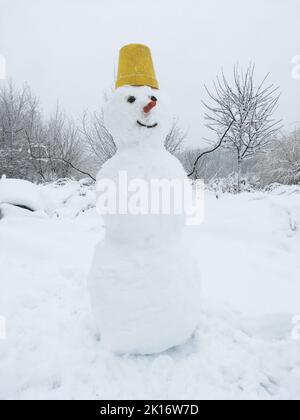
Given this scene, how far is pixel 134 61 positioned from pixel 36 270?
283 centimetres

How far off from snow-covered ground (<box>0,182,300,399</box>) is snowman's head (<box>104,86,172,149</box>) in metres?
1.54

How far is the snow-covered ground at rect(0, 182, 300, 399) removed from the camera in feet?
5.58

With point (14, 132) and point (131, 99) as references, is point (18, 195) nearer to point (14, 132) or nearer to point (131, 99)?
point (131, 99)

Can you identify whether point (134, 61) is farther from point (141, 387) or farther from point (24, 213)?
point (24, 213)

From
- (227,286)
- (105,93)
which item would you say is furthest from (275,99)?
(227,286)

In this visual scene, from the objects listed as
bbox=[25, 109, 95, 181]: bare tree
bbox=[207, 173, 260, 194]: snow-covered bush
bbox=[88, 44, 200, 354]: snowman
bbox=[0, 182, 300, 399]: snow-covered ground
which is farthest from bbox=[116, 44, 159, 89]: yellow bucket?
bbox=[25, 109, 95, 181]: bare tree

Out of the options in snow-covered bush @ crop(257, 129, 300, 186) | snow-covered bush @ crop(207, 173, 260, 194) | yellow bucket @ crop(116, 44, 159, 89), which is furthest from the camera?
snow-covered bush @ crop(257, 129, 300, 186)

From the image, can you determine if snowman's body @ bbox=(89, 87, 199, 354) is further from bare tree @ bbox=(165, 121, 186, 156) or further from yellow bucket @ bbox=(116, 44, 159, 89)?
bare tree @ bbox=(165, 121, 186, 156)

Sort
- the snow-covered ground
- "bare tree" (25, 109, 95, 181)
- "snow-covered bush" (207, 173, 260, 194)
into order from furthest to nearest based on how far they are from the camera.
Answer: "bare tree" (25, 109, 95, 181)
"snow-covered bush" (207, 173, 260, 194)
the snow-covered ground

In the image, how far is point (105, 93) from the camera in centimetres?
1135

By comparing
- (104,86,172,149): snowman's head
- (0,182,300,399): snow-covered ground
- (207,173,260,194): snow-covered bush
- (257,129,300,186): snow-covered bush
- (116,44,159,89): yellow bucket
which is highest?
(257,129,300,186): snow-covered bush

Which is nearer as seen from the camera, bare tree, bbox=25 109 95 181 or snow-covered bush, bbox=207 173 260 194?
snow-covered bush, bbox=207 173 260 194

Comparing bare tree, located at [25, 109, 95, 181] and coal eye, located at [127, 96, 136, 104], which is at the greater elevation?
bare tree, located at [25, 109, 95, 181]

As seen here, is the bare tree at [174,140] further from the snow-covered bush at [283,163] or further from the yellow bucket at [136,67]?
the yellow bucket at [136,67]
